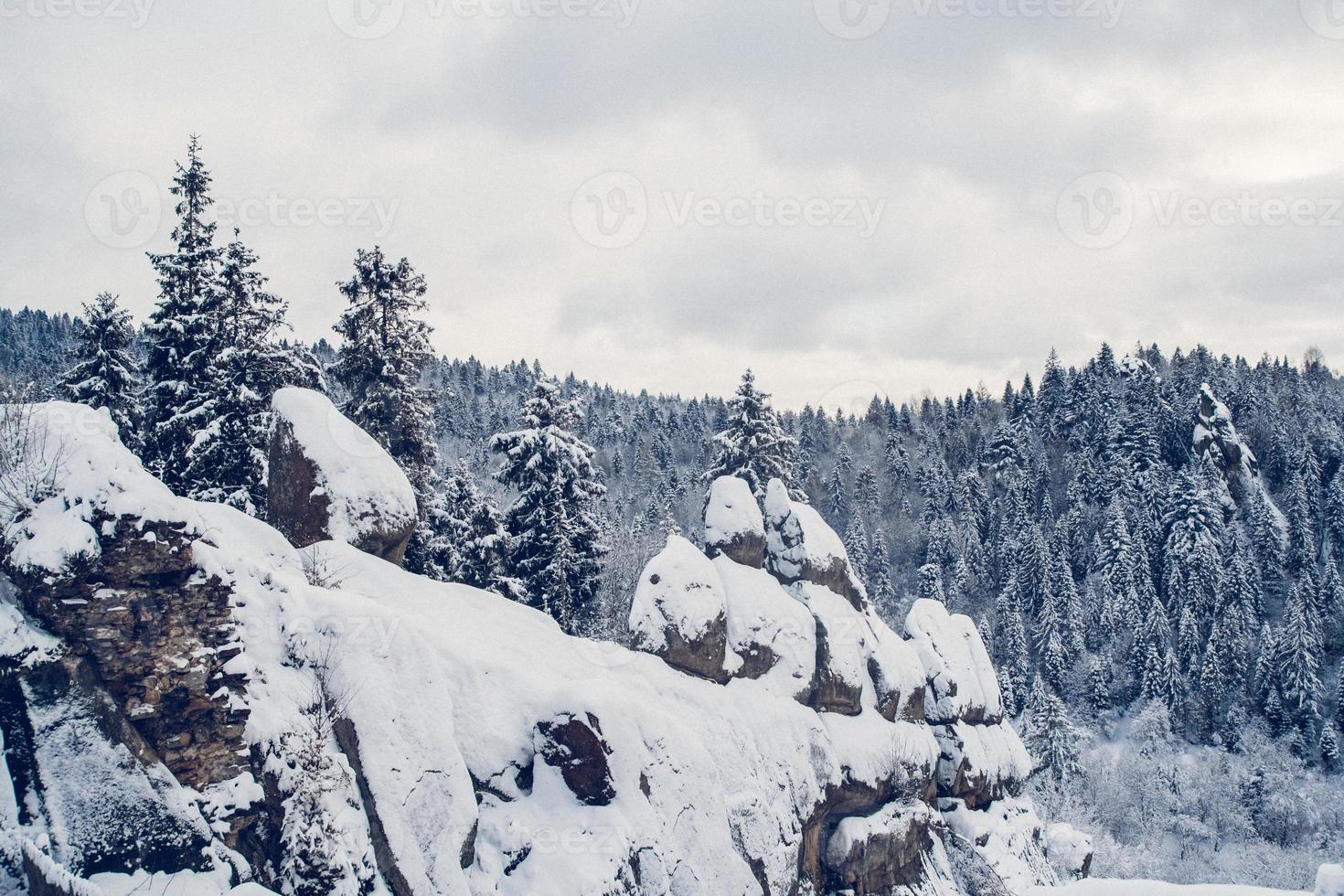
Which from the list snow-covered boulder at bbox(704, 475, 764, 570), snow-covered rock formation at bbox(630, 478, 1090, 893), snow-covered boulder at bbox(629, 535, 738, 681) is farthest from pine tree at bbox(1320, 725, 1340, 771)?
snow-covered boulder at bbox(629, 535, 738, 681)

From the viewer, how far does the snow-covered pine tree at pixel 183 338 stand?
24.0 meters

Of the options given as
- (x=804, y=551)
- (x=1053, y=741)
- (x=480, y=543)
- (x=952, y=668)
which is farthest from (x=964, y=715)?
(x=1053, y=741)

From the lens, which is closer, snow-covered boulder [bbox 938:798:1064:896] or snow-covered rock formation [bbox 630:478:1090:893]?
snow-covered rock formation [bbox 630:478:1090:893]

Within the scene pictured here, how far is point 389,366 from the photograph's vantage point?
2755 centimetres

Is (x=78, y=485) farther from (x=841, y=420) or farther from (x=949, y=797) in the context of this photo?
(x=841, y=420)

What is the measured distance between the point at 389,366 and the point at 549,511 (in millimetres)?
7645

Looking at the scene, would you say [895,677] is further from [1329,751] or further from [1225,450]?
[1225,450]

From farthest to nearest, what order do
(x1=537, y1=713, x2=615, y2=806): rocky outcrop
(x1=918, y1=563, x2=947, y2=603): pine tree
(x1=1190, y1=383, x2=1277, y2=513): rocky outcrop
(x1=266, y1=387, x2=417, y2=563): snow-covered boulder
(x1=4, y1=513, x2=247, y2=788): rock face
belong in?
1. (x1=1190, y1=383, x2=1277, y2=513): rocky outcrop
2. (x1=918, y1=563, x2=947, y2=603): pine tree
3. (x1=266, y1=387, x2=417, y2=563): snow-covered boulder
4. (x1=537, y1=713, x2=615, y2=806): rocky outcrop
5. (x1=4, y1=513, x2=247, y2=788): rock face

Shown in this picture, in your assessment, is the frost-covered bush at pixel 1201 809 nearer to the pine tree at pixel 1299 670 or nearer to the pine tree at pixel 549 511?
the pine tree at pixel 1299 670

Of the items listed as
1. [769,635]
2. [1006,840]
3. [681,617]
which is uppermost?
[681,617]

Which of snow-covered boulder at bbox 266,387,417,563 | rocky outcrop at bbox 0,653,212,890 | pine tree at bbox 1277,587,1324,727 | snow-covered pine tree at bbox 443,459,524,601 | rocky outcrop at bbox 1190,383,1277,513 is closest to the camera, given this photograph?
rocky outcrop at bbox 0,653,212,890

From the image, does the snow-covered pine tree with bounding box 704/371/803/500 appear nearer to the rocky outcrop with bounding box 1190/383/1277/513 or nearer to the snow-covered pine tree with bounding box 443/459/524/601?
the snow-covered pine tree with bounding box 443/459/524/601

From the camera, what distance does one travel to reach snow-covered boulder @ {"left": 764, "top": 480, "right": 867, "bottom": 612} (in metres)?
26.9

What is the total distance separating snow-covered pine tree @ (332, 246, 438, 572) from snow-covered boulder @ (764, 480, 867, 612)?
11.8 m
